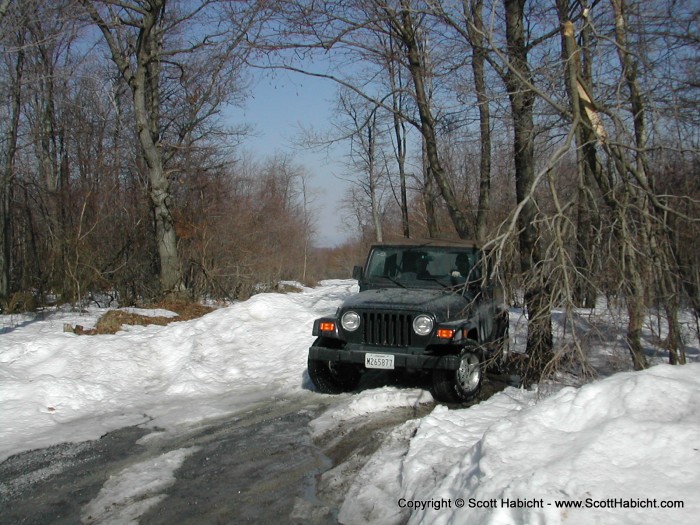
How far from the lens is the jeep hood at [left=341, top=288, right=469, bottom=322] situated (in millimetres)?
7566

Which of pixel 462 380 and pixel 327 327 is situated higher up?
pixel 327 327

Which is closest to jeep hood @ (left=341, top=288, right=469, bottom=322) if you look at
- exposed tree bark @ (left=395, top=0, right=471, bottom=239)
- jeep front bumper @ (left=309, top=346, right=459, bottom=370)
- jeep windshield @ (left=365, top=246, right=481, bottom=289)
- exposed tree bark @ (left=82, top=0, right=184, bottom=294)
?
jeep windshield @ (left=365, top=246, right=481, bottom=289)

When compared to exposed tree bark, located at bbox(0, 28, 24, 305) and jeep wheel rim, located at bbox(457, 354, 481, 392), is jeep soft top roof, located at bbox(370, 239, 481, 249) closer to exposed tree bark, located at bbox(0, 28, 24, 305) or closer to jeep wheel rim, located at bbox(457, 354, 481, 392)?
jeep wheel rim, located at bbox(457, 354, 481, 392)

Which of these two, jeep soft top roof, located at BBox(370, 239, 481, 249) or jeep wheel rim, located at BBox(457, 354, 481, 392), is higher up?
jeep soft top roof, located at BBox(370, 239, 481, 249)

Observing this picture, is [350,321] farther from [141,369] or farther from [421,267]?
[141,369]

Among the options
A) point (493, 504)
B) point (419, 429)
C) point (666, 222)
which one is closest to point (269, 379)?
point (419, 429)

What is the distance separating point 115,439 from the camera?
6750 millimetres

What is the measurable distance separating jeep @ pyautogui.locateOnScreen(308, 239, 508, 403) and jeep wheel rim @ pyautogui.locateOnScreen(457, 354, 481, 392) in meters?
0.01

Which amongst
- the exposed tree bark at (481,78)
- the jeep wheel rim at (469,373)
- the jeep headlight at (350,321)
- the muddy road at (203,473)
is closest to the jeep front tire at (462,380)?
the jeep wheel rim at (469,373)

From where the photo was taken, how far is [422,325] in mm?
7449

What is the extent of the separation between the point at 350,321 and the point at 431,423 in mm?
2161

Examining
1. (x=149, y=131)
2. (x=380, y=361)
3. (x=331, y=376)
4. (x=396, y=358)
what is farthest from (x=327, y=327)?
(x=149, y=131)

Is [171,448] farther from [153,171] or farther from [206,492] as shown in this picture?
[153,171]

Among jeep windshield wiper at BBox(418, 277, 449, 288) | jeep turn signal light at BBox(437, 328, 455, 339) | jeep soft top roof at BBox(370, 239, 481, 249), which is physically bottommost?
jeep turn signal light at BBox(437, 328, 455, 339)
